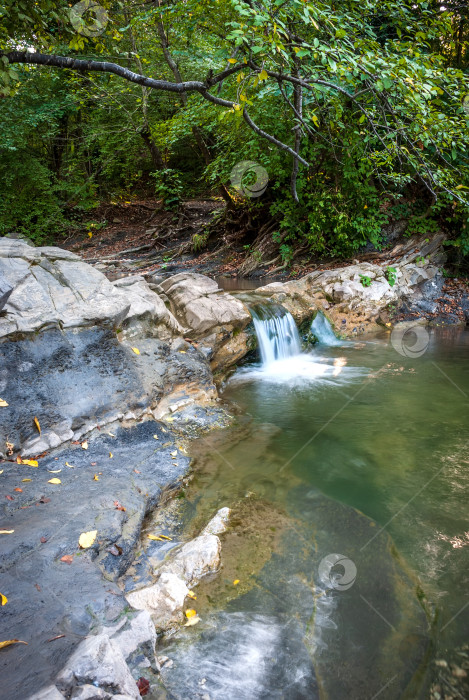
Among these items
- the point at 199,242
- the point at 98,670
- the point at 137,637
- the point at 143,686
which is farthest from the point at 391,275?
the point at 98,670

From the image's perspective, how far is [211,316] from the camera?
6.67 metres

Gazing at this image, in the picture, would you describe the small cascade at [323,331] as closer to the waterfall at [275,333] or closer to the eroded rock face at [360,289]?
the eroded rock face at [360,289]

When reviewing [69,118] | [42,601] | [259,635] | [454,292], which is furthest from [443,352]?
[69,118]

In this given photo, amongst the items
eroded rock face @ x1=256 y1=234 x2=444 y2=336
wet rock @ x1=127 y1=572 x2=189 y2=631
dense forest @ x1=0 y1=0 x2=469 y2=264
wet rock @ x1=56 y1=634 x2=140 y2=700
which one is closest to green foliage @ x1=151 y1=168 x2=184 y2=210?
dense forest @ x1=0 y1=0 x2=469 y2=264

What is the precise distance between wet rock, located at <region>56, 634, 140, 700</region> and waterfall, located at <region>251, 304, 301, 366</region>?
19.8ft

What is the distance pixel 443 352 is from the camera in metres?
8.26

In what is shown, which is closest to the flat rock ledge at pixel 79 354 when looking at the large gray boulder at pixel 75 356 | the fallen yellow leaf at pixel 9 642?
the large gray boulder at pixel 75 356

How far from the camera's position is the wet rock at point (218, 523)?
10.9 feet

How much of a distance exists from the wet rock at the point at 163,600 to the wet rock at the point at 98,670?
0.74m

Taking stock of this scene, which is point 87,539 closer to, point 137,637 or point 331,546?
point 137,637

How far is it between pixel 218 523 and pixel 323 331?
21.2ft

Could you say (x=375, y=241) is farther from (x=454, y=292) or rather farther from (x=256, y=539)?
(x=256, y=539)

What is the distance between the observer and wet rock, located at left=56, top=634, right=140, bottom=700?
168cm

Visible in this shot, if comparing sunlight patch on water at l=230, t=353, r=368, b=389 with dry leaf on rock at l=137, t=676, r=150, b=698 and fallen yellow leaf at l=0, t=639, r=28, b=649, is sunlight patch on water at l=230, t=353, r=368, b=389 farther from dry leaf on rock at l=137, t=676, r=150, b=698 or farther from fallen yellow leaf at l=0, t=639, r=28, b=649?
fallen yellow leaf at l=0, t=639, r=28, b=649
